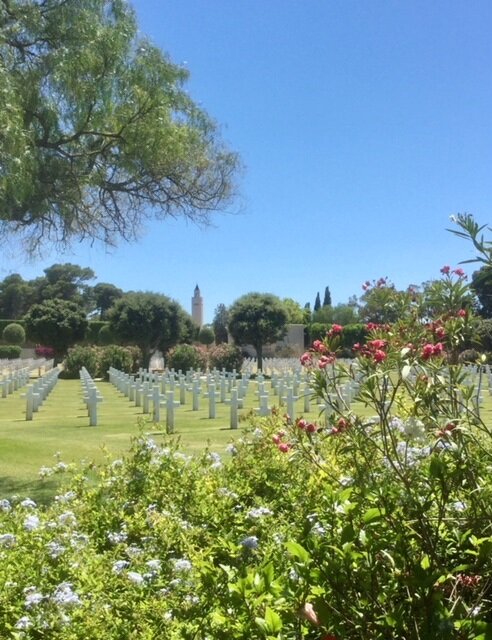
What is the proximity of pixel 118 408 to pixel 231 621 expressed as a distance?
53.5 feet

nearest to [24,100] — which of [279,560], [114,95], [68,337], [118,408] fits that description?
[114,95]

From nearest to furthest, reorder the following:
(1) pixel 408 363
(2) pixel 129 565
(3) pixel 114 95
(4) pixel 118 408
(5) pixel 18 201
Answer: (1) pixel 408 363
(2) pixel 129 565
(5) pixel 18 201
(3) pixel 114 95
(4) pixel 118 408

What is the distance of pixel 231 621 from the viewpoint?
213 centimetres

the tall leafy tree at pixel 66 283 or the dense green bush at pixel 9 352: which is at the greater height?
the tall leafy tree at pixel 66 283

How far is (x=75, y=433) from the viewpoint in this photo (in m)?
12.4

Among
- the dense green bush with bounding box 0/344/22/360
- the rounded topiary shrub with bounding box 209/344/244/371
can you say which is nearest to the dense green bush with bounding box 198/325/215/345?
the dense green bush with bounding box 0/344/22/360

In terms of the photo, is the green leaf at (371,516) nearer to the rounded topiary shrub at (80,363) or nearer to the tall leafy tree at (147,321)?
the rounded topiary shrub at (80,363)

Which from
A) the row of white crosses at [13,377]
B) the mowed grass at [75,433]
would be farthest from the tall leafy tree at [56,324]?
the mowed grass at [75,433]

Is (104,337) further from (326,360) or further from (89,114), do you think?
(326,360)

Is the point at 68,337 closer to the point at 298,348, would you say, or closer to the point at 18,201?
the point at 298,348

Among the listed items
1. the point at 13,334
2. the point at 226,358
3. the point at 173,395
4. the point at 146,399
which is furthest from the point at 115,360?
the point at 173,395

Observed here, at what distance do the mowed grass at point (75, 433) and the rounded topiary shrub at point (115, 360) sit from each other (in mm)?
12777

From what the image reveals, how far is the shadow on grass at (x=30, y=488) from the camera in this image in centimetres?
685

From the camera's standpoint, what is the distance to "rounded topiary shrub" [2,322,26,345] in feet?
166
